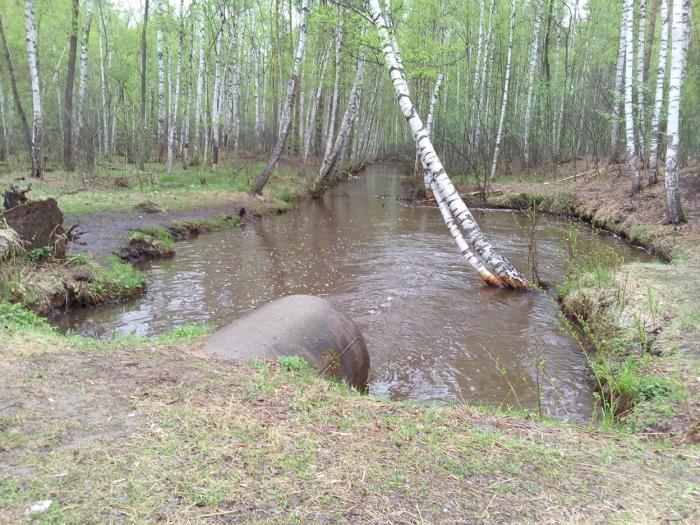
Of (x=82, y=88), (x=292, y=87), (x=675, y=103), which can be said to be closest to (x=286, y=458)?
(x=675, y=103)

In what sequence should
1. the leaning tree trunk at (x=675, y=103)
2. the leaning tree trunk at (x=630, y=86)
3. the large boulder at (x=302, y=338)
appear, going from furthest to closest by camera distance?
the leaning tree trunk at (x=630, y=86), the leaning tree trunk at (x=675, y=103), the large boulder at (x=302, y=338)

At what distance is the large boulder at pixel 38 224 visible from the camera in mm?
7582

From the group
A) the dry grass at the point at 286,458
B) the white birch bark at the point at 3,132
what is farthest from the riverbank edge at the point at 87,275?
the white birch bark at the point at 3,132

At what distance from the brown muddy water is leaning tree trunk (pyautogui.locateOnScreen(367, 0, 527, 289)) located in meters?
0.42

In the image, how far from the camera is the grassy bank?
268cm

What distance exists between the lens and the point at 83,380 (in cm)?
407

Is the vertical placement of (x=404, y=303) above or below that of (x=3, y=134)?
below

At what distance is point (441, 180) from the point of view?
9.38 meters

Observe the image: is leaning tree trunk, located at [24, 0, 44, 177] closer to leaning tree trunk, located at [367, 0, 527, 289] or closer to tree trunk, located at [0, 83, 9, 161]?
tree trunk, located at [0, 83, 9, 161]

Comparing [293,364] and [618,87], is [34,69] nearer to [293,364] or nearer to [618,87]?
[293,364]

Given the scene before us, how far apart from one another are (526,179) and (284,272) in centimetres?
1716

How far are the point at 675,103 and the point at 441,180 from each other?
6.11 m

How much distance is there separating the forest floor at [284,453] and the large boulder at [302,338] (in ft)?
0.97

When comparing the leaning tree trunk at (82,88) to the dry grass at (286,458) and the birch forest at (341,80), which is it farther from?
the dry grass at (286,458)
